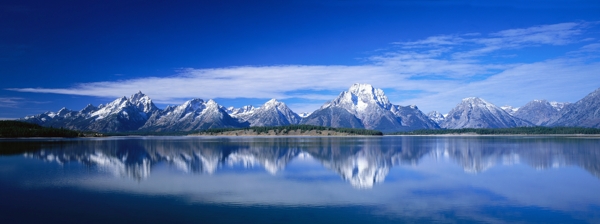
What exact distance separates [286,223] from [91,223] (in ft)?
33.3

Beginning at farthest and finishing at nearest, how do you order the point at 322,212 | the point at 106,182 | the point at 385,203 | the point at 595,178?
the point at 595,178 → the point at 106,182 → the point at 385,203 → the point at 322,212

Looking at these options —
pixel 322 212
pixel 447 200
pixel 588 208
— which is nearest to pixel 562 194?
pixel 588 208

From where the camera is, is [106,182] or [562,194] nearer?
[562,194]

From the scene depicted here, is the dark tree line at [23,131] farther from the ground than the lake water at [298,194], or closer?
farther from the ground

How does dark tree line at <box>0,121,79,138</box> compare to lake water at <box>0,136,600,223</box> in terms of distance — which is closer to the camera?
lake water at <box>0,136,600,223</box>

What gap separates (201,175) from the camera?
140 ft

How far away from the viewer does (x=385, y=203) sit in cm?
2783

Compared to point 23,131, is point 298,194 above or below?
below

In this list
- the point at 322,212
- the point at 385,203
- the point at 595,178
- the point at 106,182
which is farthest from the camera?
the point at 595,178

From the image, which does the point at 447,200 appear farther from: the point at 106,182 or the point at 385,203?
the point at 106,182

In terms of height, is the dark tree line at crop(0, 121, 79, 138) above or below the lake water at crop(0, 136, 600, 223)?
above

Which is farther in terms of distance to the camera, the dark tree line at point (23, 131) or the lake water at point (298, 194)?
the dark tree line at point (23, 131)

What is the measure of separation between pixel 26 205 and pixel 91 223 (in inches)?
317

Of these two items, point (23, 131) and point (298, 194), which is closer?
point (298, 194)
